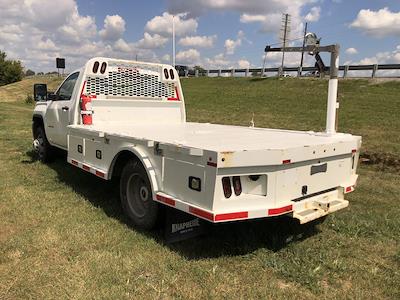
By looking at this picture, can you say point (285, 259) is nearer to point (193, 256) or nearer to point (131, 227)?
point (193, 256)

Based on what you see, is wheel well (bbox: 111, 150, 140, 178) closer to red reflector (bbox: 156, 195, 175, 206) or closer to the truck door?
red reflector (bbox: 156, 195, 175, 206)

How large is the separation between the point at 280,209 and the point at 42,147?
5968 millimetres

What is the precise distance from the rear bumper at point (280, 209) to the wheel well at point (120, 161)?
35.9 inches

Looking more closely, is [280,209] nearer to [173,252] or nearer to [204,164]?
[204,164]

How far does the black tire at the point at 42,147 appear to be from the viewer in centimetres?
825

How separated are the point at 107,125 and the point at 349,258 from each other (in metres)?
4.02

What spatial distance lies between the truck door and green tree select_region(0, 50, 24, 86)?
278 ft

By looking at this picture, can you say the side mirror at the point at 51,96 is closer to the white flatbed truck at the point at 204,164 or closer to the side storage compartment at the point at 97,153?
the white flatbed truck at the point at 204,164

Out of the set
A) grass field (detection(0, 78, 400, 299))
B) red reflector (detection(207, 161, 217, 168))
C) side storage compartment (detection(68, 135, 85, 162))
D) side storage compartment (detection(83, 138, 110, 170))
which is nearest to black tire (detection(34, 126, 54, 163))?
grass field (detection(0, 78, 400, 299))

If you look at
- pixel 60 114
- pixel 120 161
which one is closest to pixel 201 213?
pixel 120 161

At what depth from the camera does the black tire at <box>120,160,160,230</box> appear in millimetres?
4576

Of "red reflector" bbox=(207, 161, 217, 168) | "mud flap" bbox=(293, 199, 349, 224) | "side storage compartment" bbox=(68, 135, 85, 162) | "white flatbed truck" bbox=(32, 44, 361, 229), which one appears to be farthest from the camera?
"side storage compartment" bbox=(68, 135, 85, 162)

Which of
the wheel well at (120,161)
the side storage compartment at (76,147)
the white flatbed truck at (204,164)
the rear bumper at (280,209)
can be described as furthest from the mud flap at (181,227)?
the side storage compartment at (76,147)

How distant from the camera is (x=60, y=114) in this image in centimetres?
724
